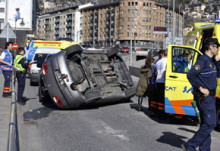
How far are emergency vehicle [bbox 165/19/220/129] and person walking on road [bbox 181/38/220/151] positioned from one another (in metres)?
2.14

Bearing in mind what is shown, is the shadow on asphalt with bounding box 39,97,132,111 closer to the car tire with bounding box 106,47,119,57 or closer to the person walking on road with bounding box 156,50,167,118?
the car tire with bounding box 106,47,119,57

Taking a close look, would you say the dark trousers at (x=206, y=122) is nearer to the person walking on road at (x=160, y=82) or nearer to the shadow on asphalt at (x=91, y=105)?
the person walking on road at (x=160, y=82)

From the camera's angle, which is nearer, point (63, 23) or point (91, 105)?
point (91, 105)

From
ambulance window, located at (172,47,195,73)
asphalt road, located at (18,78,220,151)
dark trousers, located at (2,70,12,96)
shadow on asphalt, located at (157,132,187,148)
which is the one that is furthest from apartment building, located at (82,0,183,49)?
shadow on asphalt, located at (157,132,187,148)

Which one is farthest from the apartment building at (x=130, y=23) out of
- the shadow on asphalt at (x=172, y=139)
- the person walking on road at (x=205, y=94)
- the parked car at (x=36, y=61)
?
the person walking on road at (x=205, y=94)

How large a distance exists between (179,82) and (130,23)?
109 meters

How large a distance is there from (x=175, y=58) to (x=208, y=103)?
10.1 ft

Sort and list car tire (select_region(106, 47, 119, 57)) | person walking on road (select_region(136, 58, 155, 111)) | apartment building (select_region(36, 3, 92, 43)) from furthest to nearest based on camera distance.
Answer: apartment building (select_region(36, 3, 92, 43)), car tire (select_region(106, 47, 119, 57)), person walking on road (select_region(136, 58, 155, 111))

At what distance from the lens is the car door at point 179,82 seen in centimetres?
805

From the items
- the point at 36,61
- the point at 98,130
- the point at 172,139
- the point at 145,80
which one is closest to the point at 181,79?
the point at 172,139

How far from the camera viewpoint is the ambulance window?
8438mm

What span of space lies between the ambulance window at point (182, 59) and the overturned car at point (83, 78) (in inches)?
100

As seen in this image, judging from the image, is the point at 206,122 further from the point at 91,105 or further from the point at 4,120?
the point at 91,105

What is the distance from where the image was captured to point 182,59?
8.59 meters
